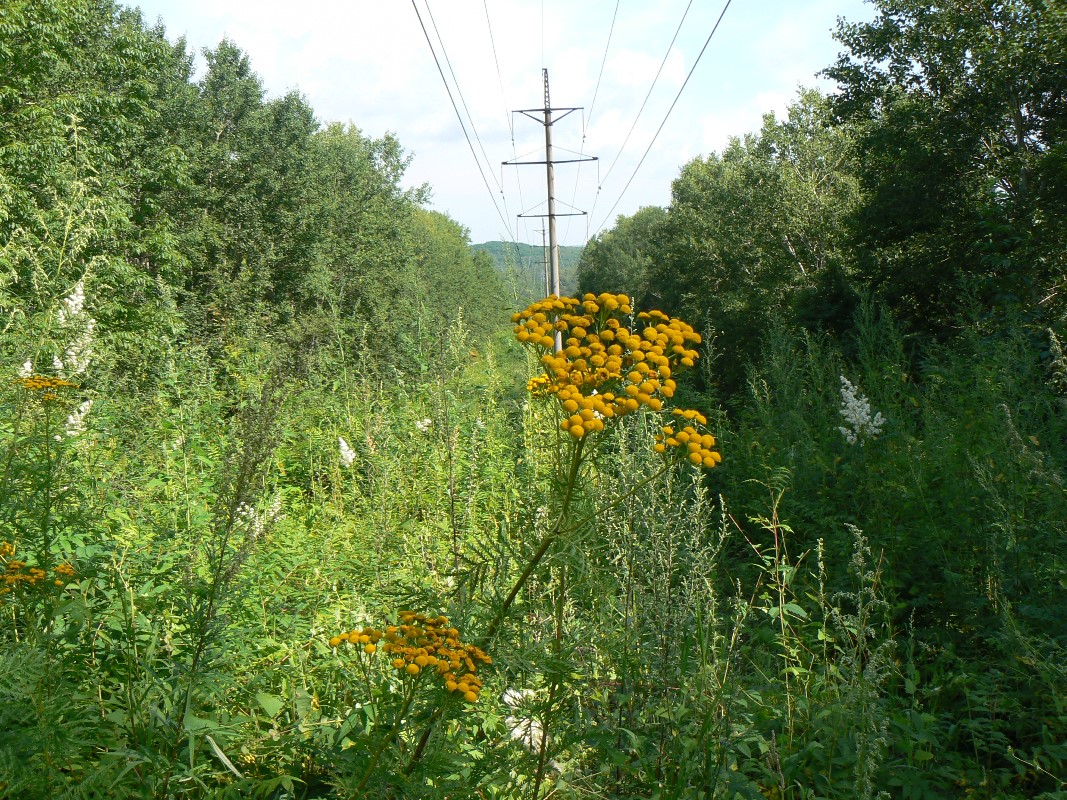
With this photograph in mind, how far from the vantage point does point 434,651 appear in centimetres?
176

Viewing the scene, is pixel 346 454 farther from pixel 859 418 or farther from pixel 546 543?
pixel 546 543

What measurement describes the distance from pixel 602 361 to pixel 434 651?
2.99 ft

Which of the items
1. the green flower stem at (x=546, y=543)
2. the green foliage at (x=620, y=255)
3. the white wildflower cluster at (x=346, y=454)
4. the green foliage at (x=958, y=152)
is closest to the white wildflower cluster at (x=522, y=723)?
the green flower stem at (x=546, y=543)

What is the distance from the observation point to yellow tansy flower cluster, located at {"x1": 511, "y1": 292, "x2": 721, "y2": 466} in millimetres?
2027

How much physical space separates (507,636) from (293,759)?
46.3 inches

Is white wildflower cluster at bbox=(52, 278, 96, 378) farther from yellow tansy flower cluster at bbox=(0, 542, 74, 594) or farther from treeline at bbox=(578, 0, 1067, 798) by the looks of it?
treeline at bbox=(578, 0, 1067, 798)

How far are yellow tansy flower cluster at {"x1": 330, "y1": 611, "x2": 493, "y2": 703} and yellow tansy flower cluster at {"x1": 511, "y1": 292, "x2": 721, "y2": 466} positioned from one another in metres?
0.59

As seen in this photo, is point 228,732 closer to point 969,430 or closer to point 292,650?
point 292,650

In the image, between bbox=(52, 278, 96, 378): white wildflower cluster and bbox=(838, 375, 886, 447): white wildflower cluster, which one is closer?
bbox=(52, 278, 96, 378): white wildflower cluster

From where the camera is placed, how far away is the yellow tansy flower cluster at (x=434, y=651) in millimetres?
1652

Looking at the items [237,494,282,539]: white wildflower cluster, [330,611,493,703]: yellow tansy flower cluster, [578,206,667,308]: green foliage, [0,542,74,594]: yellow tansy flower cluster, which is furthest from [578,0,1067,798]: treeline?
[578,206,667,308]: green foliage

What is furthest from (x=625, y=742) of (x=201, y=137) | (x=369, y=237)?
(x=369, y=237)

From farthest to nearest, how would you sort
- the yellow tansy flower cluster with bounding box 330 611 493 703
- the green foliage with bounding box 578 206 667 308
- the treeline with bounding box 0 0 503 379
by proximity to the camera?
the green foliage with bounding box 578 206 667 308 → the treeline with bounding box 0 0 503 379 → the yellow tansy flower cluster with bounding box 330 611 493 703

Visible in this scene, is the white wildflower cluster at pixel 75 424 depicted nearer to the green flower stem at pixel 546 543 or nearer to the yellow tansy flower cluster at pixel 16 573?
the yellow tansy flower cluster at pixel 16 573
